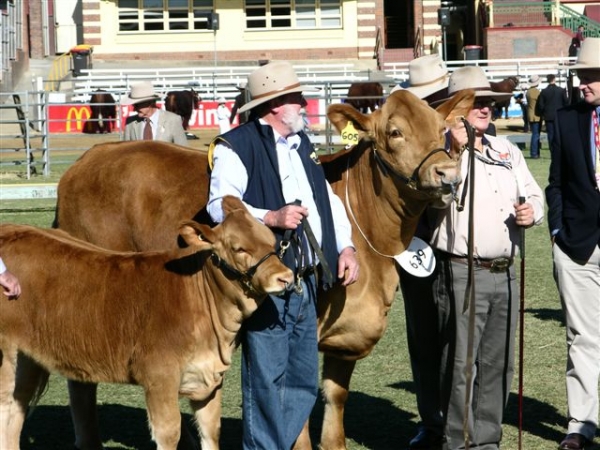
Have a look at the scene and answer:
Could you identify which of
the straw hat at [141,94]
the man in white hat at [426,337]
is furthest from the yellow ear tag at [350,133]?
the straw hat at [141,94]

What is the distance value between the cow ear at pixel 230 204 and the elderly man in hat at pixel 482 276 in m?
1.36

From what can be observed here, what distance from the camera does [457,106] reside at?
254 inches

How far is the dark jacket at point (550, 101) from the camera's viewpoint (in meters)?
29.3

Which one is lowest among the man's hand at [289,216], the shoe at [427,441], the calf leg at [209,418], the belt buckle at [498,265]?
the shoe at [427,441]

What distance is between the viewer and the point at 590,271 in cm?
704

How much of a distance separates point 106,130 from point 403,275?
28.8m

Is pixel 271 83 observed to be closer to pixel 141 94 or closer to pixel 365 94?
pixel 141 94

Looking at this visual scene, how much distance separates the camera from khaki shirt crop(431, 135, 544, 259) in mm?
6422

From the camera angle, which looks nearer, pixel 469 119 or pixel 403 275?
pixel 469 119

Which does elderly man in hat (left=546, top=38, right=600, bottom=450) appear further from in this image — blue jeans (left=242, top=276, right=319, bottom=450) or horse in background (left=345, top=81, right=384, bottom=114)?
horse in background (left=345, top=81, right=384, bottom=114)

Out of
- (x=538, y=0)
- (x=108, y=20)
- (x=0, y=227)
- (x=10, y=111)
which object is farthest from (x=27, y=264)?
(x=538, y=0)

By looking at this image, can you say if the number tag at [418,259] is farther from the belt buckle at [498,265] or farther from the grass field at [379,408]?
the grass field at [379,408]

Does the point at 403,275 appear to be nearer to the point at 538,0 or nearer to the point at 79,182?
the point at 79,182

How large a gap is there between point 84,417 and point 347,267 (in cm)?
203
